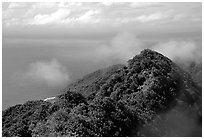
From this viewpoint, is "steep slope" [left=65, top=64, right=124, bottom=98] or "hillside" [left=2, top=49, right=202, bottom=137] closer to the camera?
"hillside" [left=2, top=49, right=202, bottom=137]

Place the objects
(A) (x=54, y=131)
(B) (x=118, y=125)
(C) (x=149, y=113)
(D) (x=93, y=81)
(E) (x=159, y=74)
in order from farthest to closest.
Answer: (D) (x=93, y=81), (E) (x=159, y=74), (C) (x=149, y=113), (B) (x=118, y=125), (A) (x=54, y=131)

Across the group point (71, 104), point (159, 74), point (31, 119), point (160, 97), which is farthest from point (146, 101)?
point (31, 119)

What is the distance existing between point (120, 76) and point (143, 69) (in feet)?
1.19

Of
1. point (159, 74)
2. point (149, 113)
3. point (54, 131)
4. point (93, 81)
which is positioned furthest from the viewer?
point (93, 81)

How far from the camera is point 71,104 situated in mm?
4855

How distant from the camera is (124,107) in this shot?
502 cm

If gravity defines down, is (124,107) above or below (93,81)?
above

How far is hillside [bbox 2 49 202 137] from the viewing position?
4.50 metres

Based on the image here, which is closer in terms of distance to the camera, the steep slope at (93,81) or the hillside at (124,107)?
the hillside at (124,107)

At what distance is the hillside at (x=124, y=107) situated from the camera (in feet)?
14.8

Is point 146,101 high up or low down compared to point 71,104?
down

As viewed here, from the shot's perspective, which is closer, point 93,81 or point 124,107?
point 124,107

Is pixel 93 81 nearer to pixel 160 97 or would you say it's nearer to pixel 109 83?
pixel 109 83

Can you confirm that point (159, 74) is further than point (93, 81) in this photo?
No
